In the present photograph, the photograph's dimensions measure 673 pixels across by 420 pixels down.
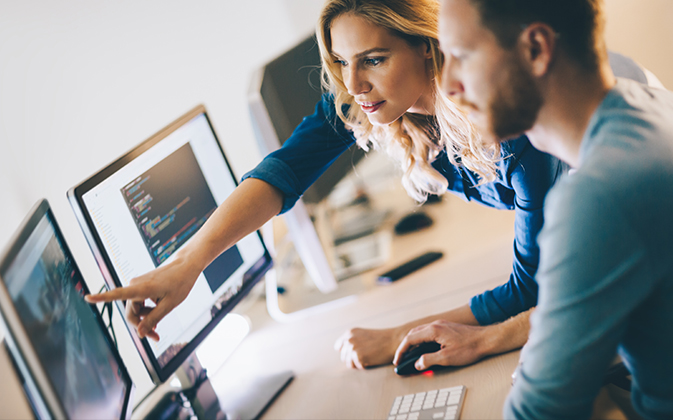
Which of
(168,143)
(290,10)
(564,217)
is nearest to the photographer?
(564,217)

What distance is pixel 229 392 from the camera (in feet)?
3.76

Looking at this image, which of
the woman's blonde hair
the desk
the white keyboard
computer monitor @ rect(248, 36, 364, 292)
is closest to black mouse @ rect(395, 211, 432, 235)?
the desk

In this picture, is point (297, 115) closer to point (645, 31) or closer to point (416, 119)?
point (416, 119)

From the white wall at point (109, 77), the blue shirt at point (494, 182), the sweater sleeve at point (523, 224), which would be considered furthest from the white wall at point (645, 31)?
the sweater sleeve at point (523, 224)

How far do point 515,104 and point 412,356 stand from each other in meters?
0.57

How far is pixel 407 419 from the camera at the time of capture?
833 millimetres

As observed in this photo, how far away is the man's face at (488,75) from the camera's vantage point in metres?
0.58

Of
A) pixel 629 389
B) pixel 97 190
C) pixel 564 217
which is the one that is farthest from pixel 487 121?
pixel 97 190

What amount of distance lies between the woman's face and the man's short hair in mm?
416

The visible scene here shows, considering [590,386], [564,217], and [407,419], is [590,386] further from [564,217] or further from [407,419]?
[407,419]

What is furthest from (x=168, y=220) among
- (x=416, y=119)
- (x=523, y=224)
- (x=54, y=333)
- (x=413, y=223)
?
(x=413, y=223)

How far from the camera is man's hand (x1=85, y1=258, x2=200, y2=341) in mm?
815

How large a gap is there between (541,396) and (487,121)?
31 cm

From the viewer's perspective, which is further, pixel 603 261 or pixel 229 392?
pixel 229 392
